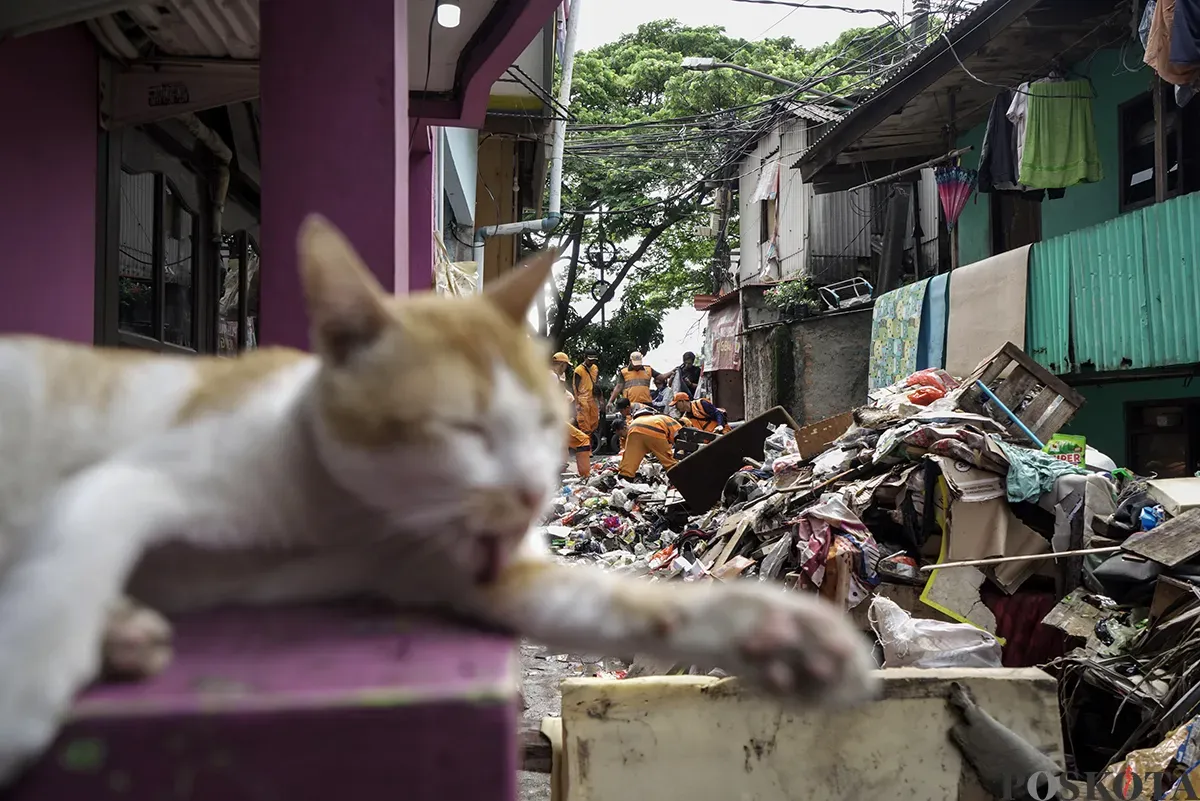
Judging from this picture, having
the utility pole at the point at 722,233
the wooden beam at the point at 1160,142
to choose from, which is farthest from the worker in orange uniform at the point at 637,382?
the wooden beam at the point at 1160,142

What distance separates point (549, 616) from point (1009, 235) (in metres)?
12.5

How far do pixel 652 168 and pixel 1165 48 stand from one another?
16.5 metres

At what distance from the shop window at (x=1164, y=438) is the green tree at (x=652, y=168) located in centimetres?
1153

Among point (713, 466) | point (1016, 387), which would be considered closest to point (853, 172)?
point (713, 466)

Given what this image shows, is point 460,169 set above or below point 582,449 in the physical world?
above

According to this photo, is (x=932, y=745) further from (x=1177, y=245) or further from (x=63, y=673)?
(x=1177, y=245)

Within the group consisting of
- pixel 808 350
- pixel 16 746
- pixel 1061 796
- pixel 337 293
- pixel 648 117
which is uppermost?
pixel 648 117

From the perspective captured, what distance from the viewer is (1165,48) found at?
669 cm

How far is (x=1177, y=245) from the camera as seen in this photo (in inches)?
289

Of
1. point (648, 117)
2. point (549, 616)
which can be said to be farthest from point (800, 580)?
point (648, 117)

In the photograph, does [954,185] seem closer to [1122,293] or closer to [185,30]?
[1122,293]

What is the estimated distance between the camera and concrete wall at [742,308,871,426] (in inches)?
617

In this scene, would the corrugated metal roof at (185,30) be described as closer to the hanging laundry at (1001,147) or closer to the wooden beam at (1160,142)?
the wooden beam at (1160,142)

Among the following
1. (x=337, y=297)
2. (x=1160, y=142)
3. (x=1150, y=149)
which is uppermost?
(x=1150, y=149)
